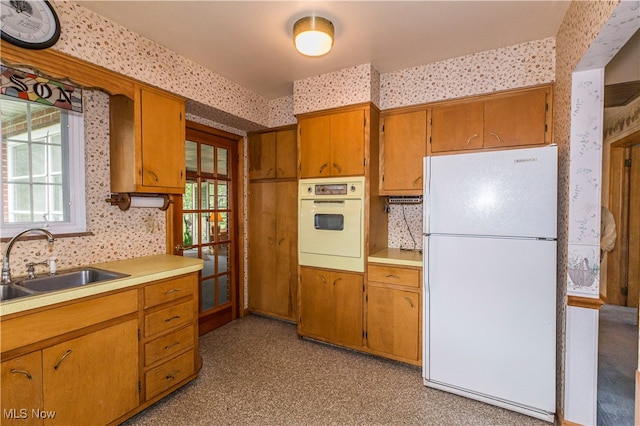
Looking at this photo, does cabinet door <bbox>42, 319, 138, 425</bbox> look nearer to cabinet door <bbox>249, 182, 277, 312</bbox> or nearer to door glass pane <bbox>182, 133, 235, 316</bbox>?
door glass pane <bbox>182, 133, 235, 316</bbox>

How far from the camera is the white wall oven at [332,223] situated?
2.76 meters

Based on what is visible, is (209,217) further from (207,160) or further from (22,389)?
(22,389)

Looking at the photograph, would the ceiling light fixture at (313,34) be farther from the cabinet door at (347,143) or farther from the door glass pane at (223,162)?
the door glass pane at (223,162)

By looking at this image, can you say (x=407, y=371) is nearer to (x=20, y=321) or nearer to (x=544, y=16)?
(x=20, y=321)

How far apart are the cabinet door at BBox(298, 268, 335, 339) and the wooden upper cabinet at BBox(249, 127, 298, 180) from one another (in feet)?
3.94

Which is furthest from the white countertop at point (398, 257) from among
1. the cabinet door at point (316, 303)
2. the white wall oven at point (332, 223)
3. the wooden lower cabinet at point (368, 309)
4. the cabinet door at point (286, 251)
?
the cabinet door at point (286, 251)

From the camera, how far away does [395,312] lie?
2.59m

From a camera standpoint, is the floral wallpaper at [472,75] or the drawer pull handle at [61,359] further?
the floral wallpaper at [472,75]

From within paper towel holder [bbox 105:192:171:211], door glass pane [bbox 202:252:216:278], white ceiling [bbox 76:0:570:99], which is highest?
white ceiling [bbox 76:0:570:99]

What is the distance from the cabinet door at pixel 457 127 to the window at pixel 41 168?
285 cm

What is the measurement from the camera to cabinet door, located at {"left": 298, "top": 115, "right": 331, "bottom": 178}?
2.90 meters

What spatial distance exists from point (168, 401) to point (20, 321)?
3.70 ft

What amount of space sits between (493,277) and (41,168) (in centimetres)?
319

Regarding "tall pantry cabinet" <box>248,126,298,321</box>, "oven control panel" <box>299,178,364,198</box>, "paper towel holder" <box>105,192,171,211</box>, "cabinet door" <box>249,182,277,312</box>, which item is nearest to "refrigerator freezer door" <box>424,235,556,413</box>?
"oven control panel" <box>299,178,364,198</box>
